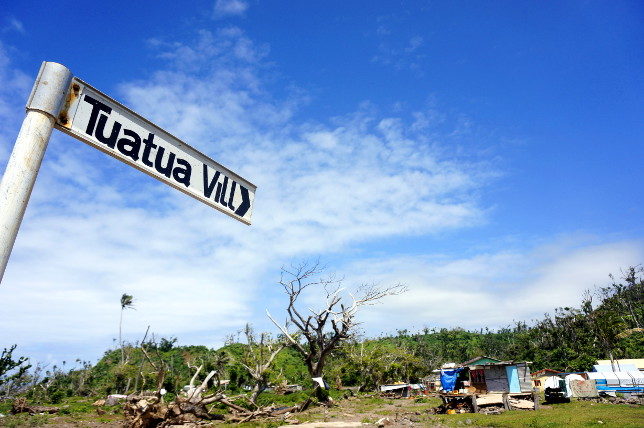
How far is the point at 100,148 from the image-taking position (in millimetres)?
1865

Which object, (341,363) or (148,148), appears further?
(341,363)

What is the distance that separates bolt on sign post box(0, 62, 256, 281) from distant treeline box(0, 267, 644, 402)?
34917mm

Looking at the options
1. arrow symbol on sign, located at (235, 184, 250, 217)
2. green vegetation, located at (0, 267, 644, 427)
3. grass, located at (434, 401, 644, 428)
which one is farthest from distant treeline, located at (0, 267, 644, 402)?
arrow symbol on sign, located at (235, 184, 250, 217)

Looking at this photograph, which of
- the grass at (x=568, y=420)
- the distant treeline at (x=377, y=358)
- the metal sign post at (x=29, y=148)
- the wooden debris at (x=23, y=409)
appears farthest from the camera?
the distant treeline at (x=377, y=358)

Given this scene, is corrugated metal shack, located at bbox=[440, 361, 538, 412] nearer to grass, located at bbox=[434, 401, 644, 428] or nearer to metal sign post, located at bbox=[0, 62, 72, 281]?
grass, located at bbox=[434, 401, 644, 428]

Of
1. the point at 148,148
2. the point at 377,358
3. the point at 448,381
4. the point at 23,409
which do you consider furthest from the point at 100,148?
the point at 377,358

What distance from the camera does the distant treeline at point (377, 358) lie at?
48.3m

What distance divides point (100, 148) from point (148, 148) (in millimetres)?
238

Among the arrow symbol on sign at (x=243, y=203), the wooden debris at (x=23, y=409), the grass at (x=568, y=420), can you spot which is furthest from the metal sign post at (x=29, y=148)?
the wooden debris at (x=23, y=409)

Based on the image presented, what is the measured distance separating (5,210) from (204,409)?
21458 millimetres

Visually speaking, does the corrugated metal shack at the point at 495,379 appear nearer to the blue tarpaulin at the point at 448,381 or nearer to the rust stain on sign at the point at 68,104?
the blue tarpaulin at the point at 448,381

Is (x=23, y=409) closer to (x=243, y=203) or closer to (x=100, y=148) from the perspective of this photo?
(x=243, y=203)

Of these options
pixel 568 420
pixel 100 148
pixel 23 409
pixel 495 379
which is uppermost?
pixel 100 148

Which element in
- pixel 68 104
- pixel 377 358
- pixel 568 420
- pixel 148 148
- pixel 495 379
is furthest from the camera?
pixel 377 358
